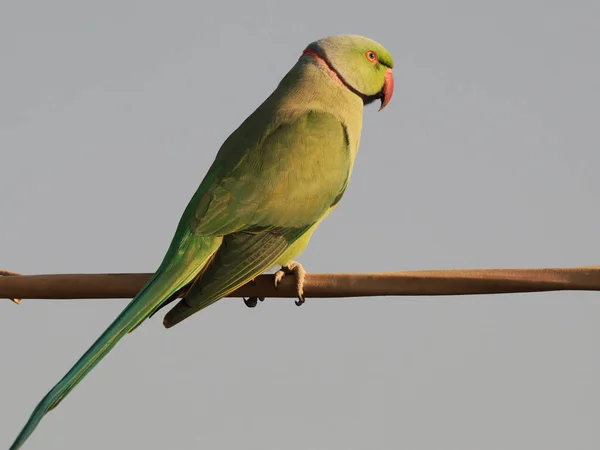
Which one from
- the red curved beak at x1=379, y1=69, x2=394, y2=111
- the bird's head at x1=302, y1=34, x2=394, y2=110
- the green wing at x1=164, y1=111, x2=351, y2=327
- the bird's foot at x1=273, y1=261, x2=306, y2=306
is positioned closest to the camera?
the green wing at x1=164, y1=111, x2=351, y2=327

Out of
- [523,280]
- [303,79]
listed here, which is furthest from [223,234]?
[523,280]

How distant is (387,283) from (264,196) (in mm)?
1549

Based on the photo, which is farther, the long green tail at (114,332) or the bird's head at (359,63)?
the bird's head at (359,63)

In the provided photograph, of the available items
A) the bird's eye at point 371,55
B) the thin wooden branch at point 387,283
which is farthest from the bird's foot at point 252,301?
the bird's eye at point 371,55

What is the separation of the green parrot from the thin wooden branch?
36 centimetres

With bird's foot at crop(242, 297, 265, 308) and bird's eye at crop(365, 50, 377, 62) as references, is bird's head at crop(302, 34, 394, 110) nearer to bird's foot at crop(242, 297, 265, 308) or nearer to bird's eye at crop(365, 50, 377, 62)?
bird's eye at crop(365, 50, 377, 62)

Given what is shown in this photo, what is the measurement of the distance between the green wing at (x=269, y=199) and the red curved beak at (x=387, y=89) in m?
1.13

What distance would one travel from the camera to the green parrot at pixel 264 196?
423 cm

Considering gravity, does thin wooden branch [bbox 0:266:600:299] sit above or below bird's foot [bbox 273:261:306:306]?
below

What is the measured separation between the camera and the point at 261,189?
484cm

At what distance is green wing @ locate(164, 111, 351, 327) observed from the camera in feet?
14.5

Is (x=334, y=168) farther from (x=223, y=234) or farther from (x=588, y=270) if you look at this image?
(x=588, y=270)

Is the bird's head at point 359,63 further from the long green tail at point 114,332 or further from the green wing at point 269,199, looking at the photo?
the long green tail at point 114,332

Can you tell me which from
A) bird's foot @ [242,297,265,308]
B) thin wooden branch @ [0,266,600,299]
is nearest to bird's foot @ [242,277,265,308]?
bird's foot @ [242,297,265,308]
